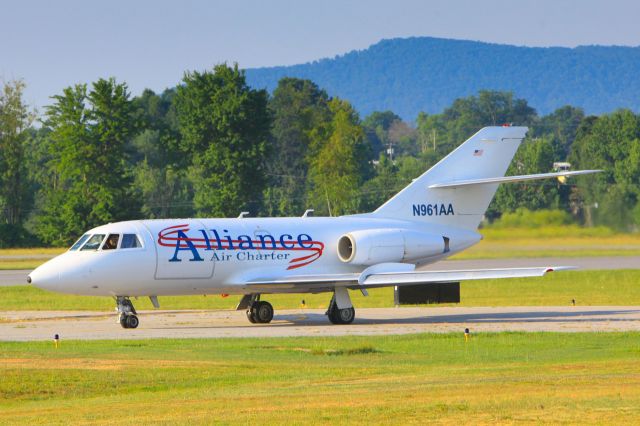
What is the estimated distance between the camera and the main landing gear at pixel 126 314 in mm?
34781

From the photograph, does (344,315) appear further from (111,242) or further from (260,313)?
(111,242)

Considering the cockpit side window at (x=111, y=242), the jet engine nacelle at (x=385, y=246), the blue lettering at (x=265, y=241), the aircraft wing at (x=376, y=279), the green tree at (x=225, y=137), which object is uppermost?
the green tree at (x=225, y=137)

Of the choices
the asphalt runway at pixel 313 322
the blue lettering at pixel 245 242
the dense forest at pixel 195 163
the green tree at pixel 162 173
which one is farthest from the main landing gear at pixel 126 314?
the green tree at pixel 162 173

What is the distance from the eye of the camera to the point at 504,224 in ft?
183

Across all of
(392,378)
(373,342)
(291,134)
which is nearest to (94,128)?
(291,134)

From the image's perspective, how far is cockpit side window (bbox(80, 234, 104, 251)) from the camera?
1347 inches

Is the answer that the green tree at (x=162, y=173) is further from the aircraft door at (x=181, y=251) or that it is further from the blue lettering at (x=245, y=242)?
the aircraft door at (x=181, y=251)

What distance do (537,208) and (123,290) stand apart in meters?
30.8

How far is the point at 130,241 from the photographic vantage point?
3434 cm

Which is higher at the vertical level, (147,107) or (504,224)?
(147,107)

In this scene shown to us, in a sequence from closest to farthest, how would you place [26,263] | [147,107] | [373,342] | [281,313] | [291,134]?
[373,342], [281,313], [26,263], [291,134], [147,107]

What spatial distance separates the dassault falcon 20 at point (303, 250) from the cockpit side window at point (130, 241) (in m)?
0.03

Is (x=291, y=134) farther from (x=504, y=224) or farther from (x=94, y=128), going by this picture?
(x=504, y=224)

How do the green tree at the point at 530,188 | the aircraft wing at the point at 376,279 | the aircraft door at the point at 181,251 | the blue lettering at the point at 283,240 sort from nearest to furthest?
the aircraft wing at the point at 376,279, the aircraft door at the point at 181,251, the blue lettering at the point at 283,240, the green tree at the point at 530,188
